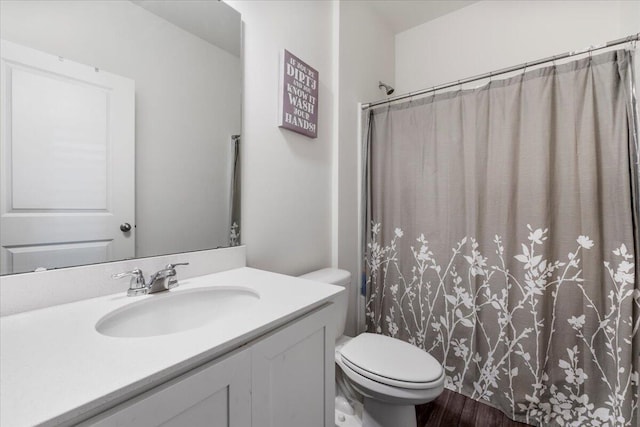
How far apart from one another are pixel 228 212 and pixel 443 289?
4.23ft

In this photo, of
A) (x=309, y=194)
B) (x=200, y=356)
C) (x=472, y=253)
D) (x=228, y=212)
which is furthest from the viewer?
(x=309, y=194)

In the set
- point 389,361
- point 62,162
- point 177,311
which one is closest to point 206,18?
point 62,162

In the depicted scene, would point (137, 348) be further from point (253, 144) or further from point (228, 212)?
point (253, 144)

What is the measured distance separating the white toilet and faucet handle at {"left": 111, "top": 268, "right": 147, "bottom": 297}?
2.07ft

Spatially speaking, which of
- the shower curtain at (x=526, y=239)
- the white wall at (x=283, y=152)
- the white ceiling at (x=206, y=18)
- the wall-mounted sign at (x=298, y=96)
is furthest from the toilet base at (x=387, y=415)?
the white ceiling at (x=206, y=18)

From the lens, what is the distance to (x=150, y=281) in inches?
34.4

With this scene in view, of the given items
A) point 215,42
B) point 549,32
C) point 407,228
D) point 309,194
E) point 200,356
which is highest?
point 549,32

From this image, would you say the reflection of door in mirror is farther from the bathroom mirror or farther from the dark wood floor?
the dark wood floor

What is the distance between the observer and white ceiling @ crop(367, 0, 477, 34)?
1.94 m

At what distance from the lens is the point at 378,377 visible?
1079 millimetres

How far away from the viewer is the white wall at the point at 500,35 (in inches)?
61.5

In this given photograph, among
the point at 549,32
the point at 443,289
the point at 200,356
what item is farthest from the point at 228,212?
the point at 549,32

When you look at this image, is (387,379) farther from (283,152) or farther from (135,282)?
(283,152)

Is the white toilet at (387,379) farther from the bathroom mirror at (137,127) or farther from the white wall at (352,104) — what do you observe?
the bathroom mirror at (137,127)
